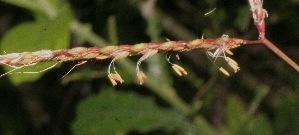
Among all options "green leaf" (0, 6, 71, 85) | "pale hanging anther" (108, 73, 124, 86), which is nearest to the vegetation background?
"green leaf" (0, 6, 71, 85)

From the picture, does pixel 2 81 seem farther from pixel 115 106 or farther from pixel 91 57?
pixel 91 57

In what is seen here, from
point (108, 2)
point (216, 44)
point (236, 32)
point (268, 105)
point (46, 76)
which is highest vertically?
point (216, 44)

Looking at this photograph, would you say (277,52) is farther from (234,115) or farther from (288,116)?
(234,115)

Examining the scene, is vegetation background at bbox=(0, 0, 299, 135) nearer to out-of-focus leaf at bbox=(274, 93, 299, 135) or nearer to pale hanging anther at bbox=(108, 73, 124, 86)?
out-of-focus leaf at bbox=(274, 93, 299, 135)

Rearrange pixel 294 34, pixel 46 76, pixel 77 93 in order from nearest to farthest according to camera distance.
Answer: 1. pixel 294 34
2. pixel 46 76
3. pixel 77 93

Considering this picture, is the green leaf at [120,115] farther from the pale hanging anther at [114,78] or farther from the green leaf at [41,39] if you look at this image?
the pale hanging anther at [114,78]

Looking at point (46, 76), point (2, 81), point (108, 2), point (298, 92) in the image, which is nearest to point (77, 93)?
point (46, 76)

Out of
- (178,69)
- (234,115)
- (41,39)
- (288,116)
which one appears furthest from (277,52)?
(234,115)

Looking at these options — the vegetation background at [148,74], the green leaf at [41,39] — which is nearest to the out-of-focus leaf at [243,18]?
the vegetation background at [148,74]
